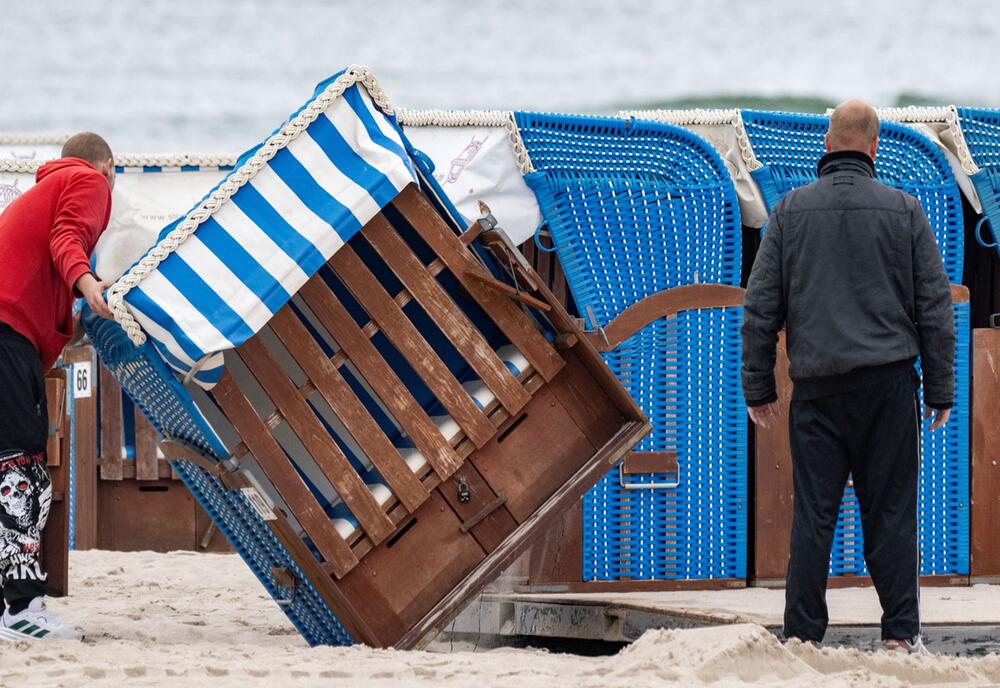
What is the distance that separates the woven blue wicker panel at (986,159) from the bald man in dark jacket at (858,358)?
185 centimetres

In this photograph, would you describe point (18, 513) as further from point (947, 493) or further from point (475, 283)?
point (947, 493)

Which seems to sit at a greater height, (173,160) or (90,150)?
(173,160)

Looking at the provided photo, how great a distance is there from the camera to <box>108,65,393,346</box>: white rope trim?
12.6 feet

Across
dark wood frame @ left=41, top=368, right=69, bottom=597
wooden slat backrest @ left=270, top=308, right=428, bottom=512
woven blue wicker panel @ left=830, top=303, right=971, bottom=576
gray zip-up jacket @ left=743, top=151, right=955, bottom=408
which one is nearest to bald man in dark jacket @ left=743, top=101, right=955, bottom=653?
gray zip-up jacket @ left=743, top=151, right=955, bottom=408

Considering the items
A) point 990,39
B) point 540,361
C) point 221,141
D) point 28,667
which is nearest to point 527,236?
point 540,361

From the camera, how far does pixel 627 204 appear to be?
Answer: 5.43 m

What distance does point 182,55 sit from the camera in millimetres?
14617

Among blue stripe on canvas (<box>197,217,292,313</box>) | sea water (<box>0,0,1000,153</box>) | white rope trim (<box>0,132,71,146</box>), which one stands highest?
sea water (<box>0,0,1000,153</box>)

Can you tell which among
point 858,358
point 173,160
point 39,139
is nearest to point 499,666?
point 858,358

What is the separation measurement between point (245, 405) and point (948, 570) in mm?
3069

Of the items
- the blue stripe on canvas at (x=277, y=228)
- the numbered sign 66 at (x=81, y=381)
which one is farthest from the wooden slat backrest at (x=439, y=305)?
the numbered sign 66 at (x=81, y=381)

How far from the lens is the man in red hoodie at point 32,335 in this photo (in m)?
4.33

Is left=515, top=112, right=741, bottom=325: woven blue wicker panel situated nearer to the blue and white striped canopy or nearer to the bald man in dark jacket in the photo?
the blue and white striped canopy

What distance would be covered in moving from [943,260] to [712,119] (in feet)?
3.59
